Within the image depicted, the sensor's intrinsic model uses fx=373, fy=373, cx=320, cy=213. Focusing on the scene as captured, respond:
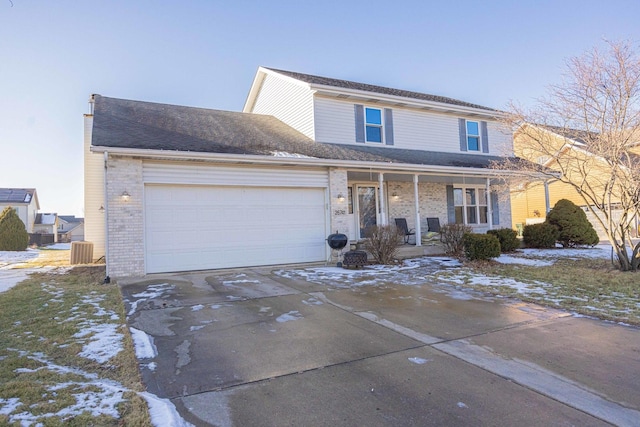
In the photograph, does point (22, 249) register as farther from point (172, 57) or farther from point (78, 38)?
point (78, 38)

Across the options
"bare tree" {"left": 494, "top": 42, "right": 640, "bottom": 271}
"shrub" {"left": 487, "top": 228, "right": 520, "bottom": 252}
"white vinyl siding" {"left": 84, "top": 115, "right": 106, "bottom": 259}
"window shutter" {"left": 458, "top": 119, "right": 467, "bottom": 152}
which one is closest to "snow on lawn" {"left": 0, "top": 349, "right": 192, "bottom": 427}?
"bare tree" {"left": 494, "top": 42, "right": 640, "bottom": 271}

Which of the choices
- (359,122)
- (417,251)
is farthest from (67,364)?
(359,122)

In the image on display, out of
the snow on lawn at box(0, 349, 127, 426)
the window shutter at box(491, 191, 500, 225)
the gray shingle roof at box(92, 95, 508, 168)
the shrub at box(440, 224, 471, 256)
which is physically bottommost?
the snow on lawn at box(0, 349, 127, 426)

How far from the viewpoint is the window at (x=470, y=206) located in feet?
51.2

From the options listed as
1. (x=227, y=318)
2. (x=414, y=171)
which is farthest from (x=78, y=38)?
(x=414, y=171)

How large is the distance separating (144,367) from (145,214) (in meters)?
6.43

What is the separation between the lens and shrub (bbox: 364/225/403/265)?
10.9 m

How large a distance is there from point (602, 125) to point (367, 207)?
736 cm

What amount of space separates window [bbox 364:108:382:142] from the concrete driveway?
847 centimetres

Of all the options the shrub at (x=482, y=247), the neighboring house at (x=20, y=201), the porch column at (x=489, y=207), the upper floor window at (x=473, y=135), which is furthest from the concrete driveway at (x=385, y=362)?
the neighboring house at (x=20, y=201)

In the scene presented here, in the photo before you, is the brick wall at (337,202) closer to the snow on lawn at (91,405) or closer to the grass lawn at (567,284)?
the grass lawn at (567,284)

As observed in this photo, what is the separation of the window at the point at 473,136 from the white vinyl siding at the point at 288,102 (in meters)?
7.19

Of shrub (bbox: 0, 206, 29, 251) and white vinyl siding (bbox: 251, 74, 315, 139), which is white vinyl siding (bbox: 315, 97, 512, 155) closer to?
white vinyl siding (bbox: 251, 74, 315, 139)

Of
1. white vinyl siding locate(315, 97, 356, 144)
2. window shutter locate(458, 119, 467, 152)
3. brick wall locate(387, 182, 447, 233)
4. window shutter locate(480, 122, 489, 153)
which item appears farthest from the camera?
window shutter locate(480, 122, 489, 153)
